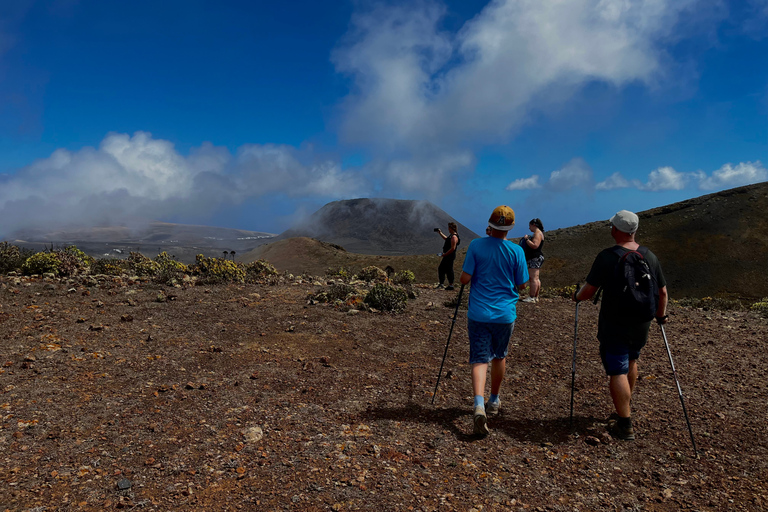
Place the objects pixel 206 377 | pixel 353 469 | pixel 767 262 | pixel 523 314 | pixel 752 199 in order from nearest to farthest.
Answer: pixel 353 469
pixel 206 377
pixel 523 314
pixel 767 262
pixel 752 199

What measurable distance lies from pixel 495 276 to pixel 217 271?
400 inches

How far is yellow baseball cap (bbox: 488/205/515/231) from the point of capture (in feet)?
13.9

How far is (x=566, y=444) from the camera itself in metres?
4.25

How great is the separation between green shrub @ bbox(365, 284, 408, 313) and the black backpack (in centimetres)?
622

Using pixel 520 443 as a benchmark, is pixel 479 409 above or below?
above

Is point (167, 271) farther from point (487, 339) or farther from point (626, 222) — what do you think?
point (626, 222)

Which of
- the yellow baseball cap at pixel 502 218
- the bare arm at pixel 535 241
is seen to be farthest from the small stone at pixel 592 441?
the bare arm at pixel 535 241

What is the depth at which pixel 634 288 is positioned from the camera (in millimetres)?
3934

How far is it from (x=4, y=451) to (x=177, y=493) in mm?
A: 1762

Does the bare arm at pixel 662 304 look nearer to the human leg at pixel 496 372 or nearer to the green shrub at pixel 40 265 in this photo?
the human leg at pixel 496 372

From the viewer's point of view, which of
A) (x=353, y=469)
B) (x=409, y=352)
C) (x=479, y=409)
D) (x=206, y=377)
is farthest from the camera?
(x=409, y=352)

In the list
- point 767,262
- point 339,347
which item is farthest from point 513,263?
point 767,262

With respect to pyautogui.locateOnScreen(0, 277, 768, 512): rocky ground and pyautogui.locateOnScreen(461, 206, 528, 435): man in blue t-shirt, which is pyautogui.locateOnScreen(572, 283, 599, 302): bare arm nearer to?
pyautogui.locateOnScreen(461, 206, 528, 435): man in blue t-shirt

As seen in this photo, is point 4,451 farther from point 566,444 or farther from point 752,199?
point 752,199
